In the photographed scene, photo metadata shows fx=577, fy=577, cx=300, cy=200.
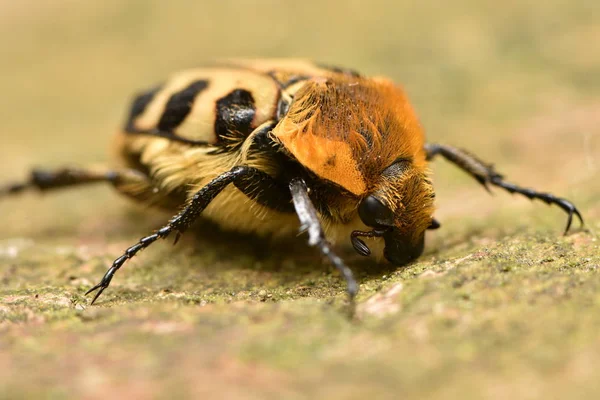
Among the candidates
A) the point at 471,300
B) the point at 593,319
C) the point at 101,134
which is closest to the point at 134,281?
the point at 471,300

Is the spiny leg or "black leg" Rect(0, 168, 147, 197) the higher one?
the spiny leg

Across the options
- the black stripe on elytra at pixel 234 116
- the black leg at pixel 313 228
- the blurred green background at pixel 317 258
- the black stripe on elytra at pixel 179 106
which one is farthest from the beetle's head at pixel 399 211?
the black stripe on elytra at pixel 179 106

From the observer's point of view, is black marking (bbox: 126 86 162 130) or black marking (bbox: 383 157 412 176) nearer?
black marking (bbox: 383 157 412 176)

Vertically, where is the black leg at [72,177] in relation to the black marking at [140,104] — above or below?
below

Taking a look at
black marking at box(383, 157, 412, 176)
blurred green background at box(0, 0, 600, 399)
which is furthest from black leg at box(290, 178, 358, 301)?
black marking at box(383, 157, 412, 176)

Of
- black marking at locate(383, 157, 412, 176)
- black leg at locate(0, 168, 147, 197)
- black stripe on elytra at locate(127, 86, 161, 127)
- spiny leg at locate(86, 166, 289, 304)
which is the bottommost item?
black leg at locate(0, 168, 147, 197)

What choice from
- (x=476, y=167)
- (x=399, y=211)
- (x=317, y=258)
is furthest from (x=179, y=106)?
(x=476, y=167)

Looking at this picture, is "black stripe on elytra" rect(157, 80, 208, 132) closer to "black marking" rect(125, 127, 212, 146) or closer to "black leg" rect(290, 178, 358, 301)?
"black marking" rect(125, 127, 212, 146)

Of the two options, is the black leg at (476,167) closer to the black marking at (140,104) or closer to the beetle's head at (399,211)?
the beetle's head at (399,211)
